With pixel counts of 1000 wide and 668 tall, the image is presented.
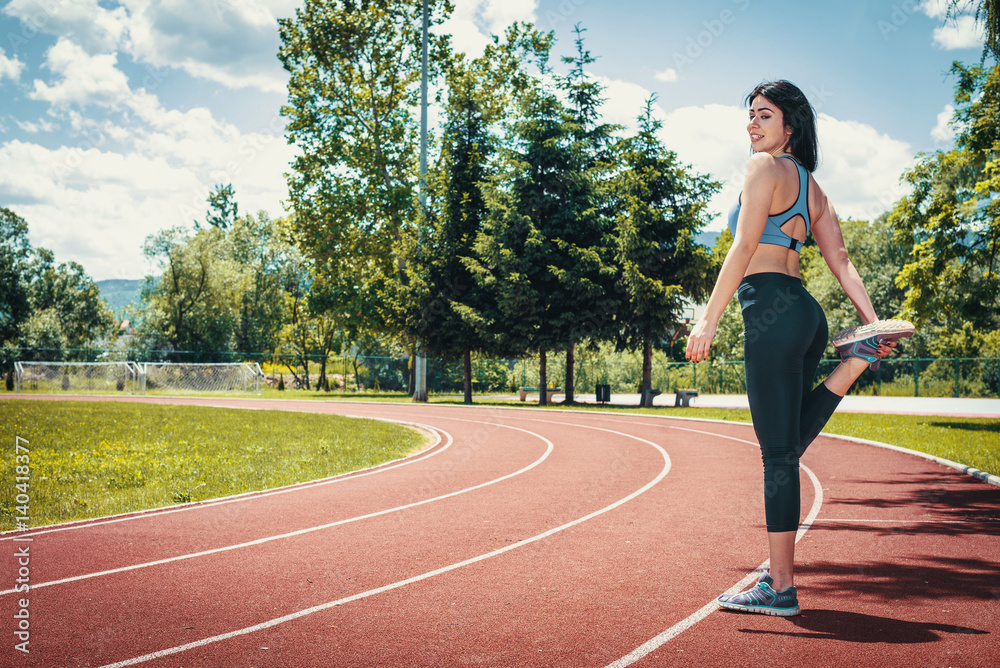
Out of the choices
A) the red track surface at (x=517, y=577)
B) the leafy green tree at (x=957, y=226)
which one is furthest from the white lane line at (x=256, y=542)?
the leafy green tree at (x=957, y=226)

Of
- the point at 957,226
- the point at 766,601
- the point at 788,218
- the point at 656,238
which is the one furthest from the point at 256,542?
the point at 656,238

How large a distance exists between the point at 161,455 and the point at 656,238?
21851 millimetres

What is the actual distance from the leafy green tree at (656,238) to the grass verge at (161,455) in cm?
1341

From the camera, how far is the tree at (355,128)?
127 ft

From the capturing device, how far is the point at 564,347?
31203mm

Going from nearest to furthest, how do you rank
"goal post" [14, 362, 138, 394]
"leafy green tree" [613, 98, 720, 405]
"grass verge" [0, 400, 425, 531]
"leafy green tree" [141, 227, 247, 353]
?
1. "grass verge" [0, 400, 425, 531]
2. "leafy green tree" [613, 98, 720, 405]
3. "goal post" [14, 362, 138, 394]
4. "leafy green tree" [141, 227, 247, 353]

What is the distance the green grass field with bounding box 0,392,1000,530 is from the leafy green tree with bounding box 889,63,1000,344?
10.1 ft

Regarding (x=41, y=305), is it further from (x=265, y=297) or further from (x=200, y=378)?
(x=200, y=378)

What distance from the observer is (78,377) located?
4075 cm

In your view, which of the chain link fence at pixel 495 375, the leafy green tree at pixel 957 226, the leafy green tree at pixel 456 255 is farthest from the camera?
the chain link fence at pixel 495 375

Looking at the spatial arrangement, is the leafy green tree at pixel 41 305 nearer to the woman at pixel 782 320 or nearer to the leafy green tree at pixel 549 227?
the leafy green tree at pixel 549 227

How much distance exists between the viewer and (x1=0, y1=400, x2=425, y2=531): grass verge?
29.9ft

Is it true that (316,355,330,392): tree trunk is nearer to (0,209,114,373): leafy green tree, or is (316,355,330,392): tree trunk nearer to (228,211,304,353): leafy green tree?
(228,211,304,353): leafy green tree

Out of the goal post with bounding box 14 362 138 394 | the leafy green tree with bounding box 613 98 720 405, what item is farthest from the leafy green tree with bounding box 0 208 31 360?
the leafy green tree with bounding box 613 98 720 405
